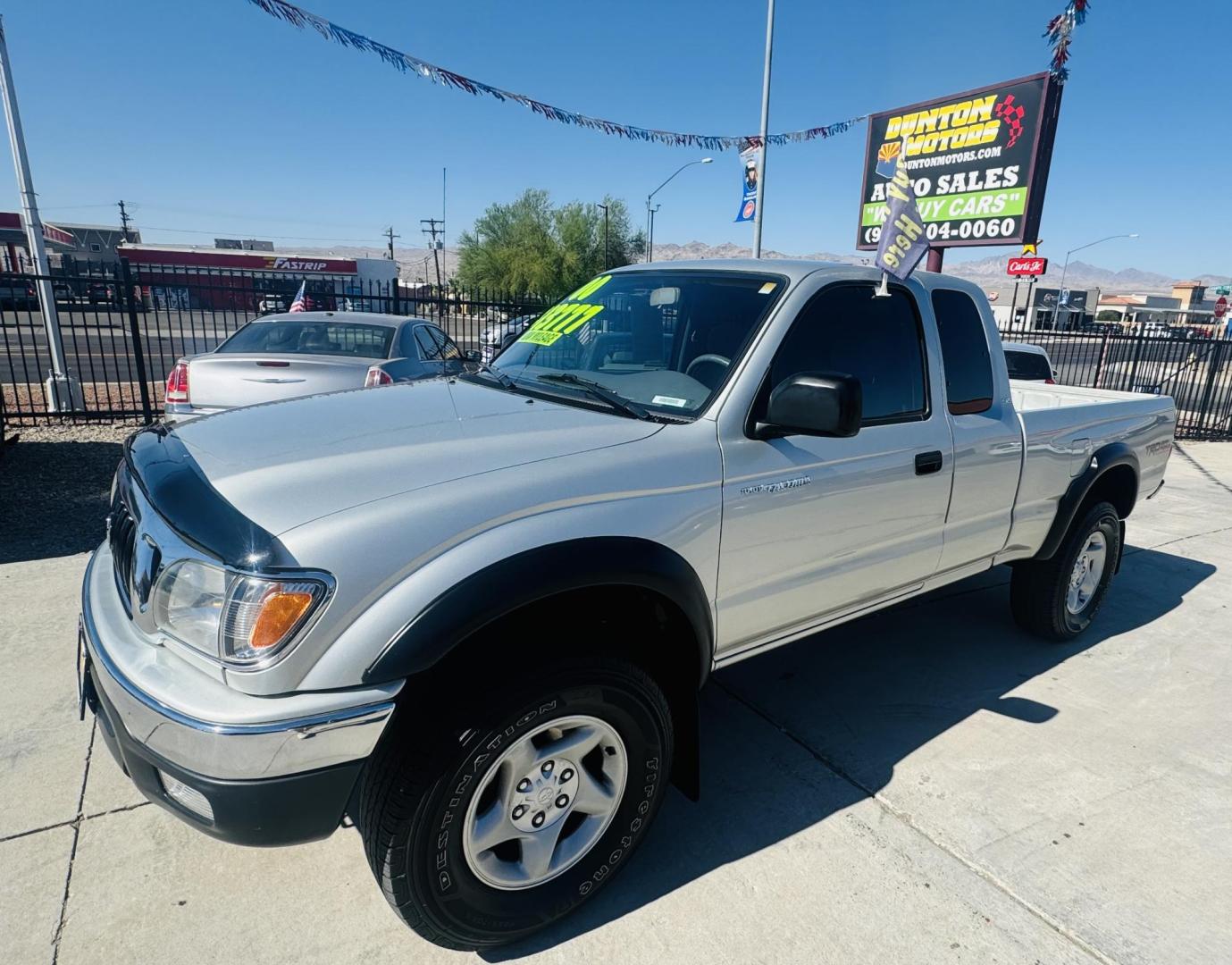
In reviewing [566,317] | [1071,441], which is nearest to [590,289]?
[566,317]

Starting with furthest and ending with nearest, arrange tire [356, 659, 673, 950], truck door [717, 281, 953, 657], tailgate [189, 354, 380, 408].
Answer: tailgate [189, 354, 380, 408] → truck door [717, 281, 953, 657] → tire [356, 659, 673, 950]

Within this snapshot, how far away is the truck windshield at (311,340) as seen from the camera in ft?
22.9

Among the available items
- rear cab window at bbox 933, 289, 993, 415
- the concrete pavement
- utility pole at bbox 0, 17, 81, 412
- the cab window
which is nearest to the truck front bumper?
the concrete pavement

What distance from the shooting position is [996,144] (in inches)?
470

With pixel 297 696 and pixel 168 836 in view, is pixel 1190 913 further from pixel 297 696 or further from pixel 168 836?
pixel 168 836

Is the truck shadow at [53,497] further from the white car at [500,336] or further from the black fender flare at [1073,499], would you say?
the black fender flare at [1073,499]

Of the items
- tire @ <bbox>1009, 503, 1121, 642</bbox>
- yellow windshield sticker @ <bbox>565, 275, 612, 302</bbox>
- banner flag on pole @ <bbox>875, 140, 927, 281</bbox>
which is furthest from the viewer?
tire @ <bbox>1009, 503, 1121, 642</bbox>

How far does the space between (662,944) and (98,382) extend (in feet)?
53.0

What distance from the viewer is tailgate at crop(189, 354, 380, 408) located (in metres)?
6.36

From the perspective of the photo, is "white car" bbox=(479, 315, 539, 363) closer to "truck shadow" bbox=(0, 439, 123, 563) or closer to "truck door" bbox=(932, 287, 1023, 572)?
"truck door" bbox=(932, 287, 1023, 572)

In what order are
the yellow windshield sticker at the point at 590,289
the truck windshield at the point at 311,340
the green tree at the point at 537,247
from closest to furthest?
the yellow windshield sticker at the point at 590,289
the truck windshield at the point at 311,340
the green tree at the point at 537,247

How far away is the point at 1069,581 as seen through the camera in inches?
167

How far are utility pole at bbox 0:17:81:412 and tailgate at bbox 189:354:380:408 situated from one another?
16.7ft

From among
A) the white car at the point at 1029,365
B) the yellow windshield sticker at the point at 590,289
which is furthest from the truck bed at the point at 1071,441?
the white car at the point at 1029,365
